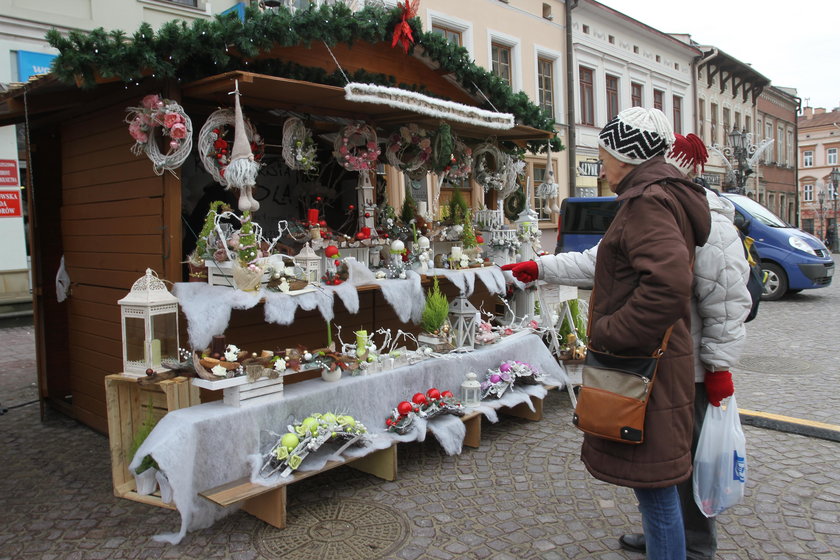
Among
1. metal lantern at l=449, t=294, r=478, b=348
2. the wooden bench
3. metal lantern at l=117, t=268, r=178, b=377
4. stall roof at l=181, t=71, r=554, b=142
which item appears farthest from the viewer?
metal lantern at l=449, t=294, r=478, b=348

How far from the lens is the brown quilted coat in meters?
2.18

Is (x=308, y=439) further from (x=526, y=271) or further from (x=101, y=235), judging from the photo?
(x=101, y=235)

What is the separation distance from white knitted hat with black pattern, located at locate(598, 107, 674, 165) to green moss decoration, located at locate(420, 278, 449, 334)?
98.5 inches

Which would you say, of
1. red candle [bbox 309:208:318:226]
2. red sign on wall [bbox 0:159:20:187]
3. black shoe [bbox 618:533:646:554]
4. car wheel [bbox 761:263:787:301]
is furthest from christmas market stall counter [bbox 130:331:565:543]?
car wheel [bbox 761:263:787:301]

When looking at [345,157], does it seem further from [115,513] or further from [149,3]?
[149,3]

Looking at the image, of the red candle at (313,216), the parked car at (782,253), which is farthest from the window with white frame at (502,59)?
the red candle at (313,216)

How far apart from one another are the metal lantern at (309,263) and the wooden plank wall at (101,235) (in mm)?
866

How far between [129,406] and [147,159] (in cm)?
157

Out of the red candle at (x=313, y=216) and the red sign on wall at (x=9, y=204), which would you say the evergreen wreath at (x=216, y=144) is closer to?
the red candle at (x=313, y=216)

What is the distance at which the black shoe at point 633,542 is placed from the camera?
10.3ft

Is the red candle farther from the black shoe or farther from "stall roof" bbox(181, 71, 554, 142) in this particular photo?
the black shoe

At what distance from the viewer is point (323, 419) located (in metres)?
3.76

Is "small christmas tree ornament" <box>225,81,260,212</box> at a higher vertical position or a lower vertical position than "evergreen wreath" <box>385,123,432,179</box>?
lower

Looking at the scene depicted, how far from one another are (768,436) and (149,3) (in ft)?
34.6
